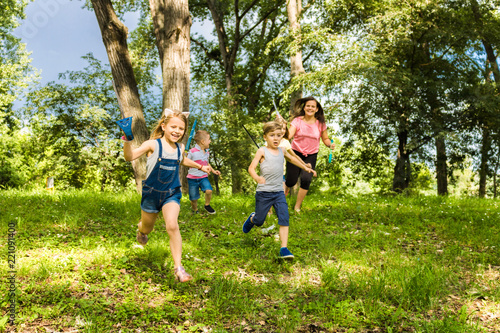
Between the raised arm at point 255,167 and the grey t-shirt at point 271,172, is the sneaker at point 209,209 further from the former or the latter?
the raised arm at point 255,167

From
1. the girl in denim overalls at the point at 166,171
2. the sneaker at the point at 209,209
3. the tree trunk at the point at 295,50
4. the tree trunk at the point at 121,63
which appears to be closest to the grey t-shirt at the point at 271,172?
the girl in denim overalls at the point at 166,171

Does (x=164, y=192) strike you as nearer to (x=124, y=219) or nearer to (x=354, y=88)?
(x=124, y=219)

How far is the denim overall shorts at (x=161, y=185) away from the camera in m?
4.36

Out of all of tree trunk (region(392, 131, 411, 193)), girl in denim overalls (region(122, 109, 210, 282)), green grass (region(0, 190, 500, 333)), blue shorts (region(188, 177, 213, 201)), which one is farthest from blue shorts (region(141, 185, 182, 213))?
tree trunk (region(392, 131, 411, 193))

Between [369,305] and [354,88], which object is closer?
[369,305]

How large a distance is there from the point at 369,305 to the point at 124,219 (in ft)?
15.6

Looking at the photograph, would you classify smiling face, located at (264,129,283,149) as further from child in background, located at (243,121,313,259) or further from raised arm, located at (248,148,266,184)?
raised arm, located at (248,148,266,184)

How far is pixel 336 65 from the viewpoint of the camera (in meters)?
13.8

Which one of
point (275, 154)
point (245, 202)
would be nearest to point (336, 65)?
point (245, 202)

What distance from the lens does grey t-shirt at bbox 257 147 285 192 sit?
5340 millimetres

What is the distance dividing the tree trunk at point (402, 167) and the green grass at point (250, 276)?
892 cm

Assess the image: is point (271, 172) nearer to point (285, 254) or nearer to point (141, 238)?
point (285, 254)

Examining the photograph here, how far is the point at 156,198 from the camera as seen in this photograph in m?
4.43

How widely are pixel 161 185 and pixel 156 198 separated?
0.60 feet
